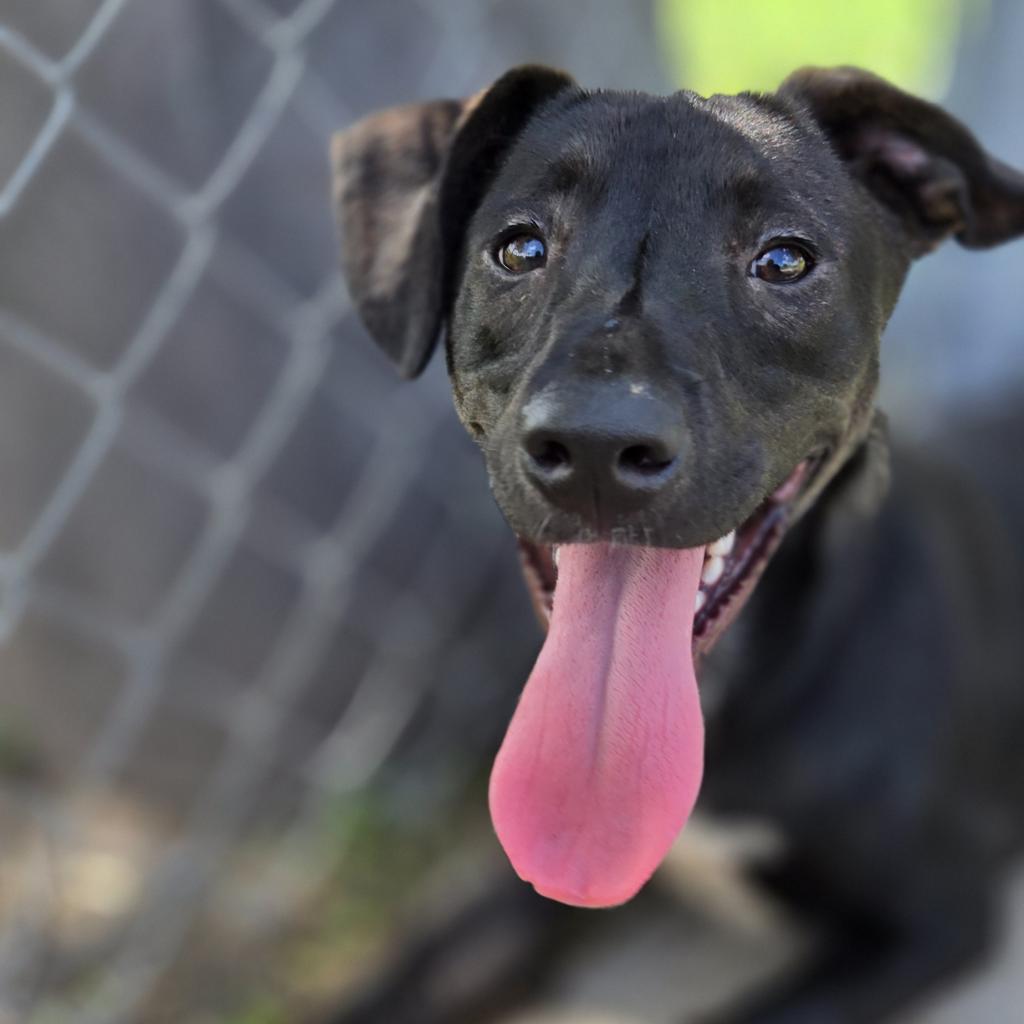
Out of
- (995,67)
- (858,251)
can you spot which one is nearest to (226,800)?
(858,251)

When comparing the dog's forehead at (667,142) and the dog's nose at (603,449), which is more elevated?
the dog's forehead at (667,142)

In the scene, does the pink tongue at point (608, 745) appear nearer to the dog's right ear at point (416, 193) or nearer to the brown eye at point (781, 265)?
the brown eye at point (781, 265)

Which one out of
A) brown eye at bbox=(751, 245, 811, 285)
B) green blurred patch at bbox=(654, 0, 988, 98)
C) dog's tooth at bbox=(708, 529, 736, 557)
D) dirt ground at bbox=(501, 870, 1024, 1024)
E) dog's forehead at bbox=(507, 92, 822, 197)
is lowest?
dirt ground at bbox=(501, 870, 1024, 1024)

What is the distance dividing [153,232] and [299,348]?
460 millimetres

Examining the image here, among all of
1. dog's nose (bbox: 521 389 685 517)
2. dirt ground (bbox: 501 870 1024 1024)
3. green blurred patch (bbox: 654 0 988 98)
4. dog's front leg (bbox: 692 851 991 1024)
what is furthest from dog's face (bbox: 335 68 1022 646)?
green blurred patch (bbox: 654 0 988 98)

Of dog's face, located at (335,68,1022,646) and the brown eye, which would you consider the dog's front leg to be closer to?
dog's face, located at (335,68,1022,646)

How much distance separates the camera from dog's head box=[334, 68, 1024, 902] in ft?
4.96

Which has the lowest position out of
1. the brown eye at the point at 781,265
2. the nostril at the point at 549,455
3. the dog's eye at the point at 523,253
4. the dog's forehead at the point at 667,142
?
the nostril at the point at 549,455

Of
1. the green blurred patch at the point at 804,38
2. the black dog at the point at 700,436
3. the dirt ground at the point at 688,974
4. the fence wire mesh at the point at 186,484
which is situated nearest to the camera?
the black dog at the point at 700,436

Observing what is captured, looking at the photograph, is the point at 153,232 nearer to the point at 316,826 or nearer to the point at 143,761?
the point at 143,761

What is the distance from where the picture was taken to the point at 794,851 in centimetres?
237

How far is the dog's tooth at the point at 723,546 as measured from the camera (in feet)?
5.69

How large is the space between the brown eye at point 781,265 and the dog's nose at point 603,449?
13.9 inches

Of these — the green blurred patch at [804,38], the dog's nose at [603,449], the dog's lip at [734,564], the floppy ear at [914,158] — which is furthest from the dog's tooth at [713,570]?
the green blurred patch at [804,38]
